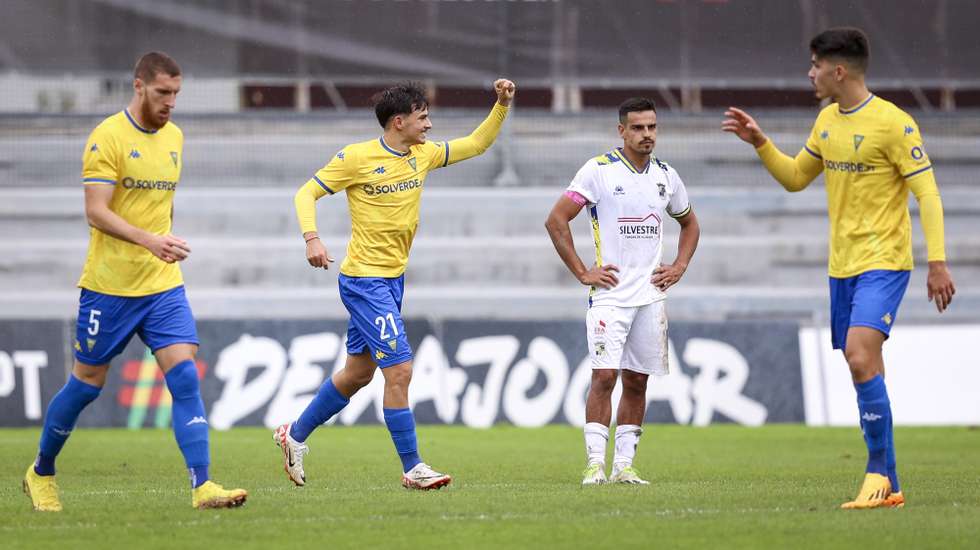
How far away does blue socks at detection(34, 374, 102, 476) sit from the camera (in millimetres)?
7770

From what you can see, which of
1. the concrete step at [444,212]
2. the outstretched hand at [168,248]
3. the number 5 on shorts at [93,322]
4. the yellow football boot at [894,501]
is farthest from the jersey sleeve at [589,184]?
the concrete step at [444,212]

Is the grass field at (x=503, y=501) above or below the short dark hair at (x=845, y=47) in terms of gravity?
below

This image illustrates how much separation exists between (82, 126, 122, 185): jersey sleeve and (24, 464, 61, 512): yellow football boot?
1656 mm

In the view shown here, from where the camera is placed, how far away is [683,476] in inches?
385

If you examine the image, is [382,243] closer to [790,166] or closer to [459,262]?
[790,166]

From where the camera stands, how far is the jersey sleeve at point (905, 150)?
753 centimetres

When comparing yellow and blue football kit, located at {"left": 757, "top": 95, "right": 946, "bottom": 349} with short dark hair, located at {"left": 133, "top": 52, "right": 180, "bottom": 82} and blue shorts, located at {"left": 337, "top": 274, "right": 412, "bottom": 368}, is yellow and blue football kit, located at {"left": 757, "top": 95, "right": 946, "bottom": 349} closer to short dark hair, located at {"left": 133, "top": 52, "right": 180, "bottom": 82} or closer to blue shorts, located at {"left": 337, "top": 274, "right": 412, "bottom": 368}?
blue shorts, located at {"left": 337, "top": 274, "right": 412, "bottom": 368}

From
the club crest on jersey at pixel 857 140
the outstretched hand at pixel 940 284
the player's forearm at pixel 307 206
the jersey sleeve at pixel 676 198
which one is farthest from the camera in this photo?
the jersey sleeve at pixel 676 198

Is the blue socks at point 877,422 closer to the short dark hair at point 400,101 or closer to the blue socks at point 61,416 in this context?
the short dark hair at point 400,101

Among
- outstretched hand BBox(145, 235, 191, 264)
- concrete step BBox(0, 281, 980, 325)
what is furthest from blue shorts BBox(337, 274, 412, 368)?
concrete step BBox(0, 281, 980, 325)

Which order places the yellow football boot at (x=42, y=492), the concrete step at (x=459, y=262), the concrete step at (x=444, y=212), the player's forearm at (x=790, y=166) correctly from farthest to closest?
the concrete step at (x=444, y=212) → the concrete step at (x=459, y=262) → the player's forearm at (x=790, y=166) → the yellow football boot at (x=42, y=492)

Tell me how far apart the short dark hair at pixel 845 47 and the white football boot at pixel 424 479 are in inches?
129

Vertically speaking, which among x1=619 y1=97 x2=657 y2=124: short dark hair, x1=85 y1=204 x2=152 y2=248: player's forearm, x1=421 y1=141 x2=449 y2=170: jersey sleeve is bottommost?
x1=85 y1=204 x2=152 y2=248: player's forearm

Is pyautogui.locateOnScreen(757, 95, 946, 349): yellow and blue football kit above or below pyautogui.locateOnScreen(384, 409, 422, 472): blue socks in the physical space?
above
